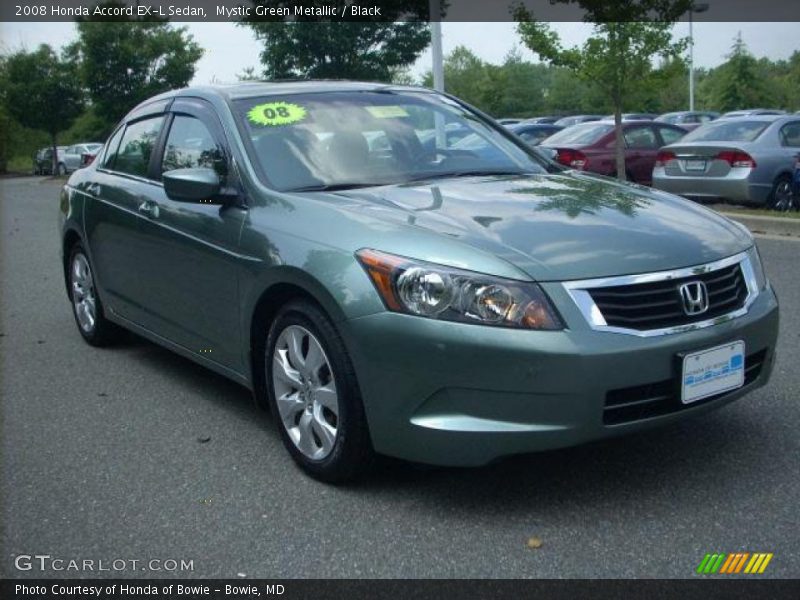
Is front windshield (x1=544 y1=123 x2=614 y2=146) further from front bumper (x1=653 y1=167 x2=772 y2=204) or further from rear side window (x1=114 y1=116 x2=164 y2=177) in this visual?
rear side window (x1=114 y1=116 x2=164 y2=177)

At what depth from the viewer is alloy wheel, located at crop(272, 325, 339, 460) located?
371 cm

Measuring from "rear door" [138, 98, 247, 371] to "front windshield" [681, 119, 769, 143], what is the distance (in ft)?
30.8

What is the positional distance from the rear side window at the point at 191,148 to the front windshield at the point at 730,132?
935cm

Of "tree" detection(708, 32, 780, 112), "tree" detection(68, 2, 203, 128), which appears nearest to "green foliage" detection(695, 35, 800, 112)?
"tree" detection(708, 32, 780, 112)

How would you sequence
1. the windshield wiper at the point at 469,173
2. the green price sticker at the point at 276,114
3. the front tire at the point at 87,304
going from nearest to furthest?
the windshield wiper at the point at 469,173 → the green price sticker at the point at 276,114 → the front tire at the point at 87,304

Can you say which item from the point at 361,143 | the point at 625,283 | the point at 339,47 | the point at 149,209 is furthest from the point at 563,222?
the point at 339,47

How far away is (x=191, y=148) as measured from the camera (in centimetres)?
494

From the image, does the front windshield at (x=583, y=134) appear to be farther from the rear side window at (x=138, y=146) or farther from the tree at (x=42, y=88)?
the tree at (x=42, y=88)

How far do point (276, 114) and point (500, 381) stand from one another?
2037 millimetres

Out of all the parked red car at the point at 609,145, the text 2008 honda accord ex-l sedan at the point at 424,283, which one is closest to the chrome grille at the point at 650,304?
the text 2008 honda accord ex-l sedan at the point at 424,283

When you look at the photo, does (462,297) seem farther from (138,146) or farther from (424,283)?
(138,146)

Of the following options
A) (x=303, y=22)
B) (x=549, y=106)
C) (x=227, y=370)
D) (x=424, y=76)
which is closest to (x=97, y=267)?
(x=227, y=370)

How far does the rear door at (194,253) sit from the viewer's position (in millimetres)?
4305

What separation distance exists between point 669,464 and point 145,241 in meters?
2.88
